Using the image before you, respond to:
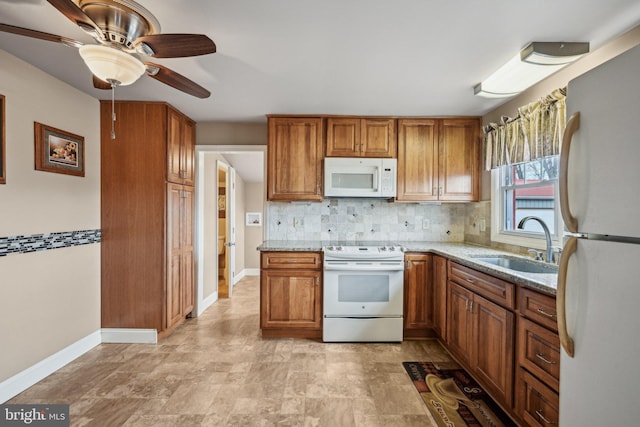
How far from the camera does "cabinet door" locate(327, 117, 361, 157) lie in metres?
3.32

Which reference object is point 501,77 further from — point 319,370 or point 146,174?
point 146,174

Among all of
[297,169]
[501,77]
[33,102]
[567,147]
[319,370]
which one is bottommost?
[319,370]

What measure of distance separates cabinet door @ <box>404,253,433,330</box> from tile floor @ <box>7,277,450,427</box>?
0.22 meters

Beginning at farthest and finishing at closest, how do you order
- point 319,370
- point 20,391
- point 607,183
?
point 319,370, point 20,391, point 607,183

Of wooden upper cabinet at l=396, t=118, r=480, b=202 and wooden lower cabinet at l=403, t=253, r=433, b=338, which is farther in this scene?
wooden upper cabinet at l=396, t=118, r=480, b=202

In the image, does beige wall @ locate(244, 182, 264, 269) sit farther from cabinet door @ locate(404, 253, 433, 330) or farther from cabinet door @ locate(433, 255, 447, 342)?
cabinet door @ locate(433, 255, 447, 342)

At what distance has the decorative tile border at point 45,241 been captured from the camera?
6.79ft

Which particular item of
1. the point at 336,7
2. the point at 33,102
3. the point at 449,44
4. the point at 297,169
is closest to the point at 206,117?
the point at 297,169

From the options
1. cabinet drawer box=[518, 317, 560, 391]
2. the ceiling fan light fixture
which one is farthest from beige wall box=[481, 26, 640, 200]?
the ceiling fan light fixture

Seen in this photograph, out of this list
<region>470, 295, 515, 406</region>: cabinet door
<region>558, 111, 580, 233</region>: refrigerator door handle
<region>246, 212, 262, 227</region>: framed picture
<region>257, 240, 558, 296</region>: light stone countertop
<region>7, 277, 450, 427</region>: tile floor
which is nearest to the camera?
<region>558, 111, 580, 233</region>: refrigerator door handle

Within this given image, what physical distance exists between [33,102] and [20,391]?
205cm

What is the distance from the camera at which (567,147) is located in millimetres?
1113

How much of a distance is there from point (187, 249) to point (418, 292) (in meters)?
2.50

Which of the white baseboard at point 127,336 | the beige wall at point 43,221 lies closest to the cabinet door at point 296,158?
the beige wall at point 43,221
